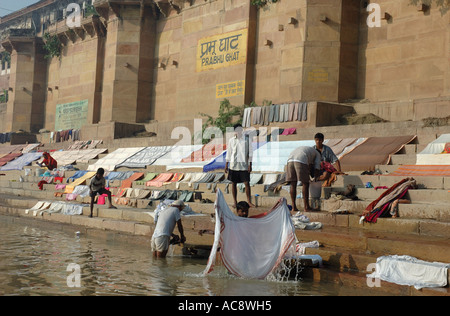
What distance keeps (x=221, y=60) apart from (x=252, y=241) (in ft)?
47.3

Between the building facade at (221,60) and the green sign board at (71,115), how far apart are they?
0.07 m

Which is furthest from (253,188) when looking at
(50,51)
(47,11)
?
(47,11)

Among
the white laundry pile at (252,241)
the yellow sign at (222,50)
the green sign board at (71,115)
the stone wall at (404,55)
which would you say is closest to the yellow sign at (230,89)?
the yellow sign at (222,50)

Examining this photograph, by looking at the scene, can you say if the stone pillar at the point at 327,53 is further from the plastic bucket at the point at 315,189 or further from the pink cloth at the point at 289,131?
the plastic bucket at the point at 315,189

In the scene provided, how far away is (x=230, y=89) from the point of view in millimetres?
19609

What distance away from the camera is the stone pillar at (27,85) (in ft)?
104

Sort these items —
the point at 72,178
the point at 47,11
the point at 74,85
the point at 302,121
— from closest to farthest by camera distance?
the point at 302,121 → the point at 72,178 → the point at 74,85 → the point at 47,11

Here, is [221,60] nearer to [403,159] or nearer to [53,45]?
[403,159]

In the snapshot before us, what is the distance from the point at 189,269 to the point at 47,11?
3430cm

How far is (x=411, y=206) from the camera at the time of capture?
7.64 m

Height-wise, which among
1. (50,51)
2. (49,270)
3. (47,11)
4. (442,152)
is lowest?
(49,270)

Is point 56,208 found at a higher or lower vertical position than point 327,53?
lower

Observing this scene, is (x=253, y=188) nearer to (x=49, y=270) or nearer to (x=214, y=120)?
(x=49, y=270)

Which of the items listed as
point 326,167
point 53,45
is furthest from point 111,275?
point 53,45
